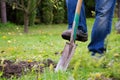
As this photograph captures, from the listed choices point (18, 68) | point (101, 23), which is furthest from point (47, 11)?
point (18, 68)

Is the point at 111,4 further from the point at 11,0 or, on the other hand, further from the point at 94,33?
the point at 11,0

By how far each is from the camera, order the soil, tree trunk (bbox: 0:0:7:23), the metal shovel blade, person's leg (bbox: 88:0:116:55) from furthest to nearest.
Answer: tree trunk (bbox: 0:0:7:23), person's leg (bbox: 88:0:116:55), the soil, the metal shovel blade

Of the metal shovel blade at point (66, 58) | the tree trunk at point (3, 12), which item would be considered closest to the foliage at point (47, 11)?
the tree trunk at point (3, 12)

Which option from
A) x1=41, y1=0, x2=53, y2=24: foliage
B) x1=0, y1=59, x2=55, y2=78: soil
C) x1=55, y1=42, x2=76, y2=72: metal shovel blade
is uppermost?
x1=55, y1=42, x2=76, y2=72: metal shovel blade

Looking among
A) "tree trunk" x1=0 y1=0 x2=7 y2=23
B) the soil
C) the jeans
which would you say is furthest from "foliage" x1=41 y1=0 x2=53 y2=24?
the soil

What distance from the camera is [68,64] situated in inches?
112

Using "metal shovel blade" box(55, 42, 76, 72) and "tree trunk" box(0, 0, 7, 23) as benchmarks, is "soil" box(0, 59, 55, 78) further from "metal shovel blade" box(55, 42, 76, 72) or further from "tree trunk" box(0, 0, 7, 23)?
"tree trunk" box(0, 0, 7, 23)

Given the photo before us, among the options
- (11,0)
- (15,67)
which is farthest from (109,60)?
(11,0)

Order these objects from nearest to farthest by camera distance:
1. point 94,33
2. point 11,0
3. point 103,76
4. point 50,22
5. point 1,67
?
point 103,76 < point 1,67 < point 94,33 < point 11,0 < point 50,22

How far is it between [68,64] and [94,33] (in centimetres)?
72

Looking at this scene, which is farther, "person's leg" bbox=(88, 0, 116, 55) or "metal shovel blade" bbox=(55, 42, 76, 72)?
"person's leg" bbox=(88, 0, 116, 55)

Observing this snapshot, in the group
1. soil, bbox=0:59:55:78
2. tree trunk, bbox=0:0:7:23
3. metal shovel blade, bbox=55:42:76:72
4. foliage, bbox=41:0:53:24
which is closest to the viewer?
metal shovel blade, bbox=55:42:76:72

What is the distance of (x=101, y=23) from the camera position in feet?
11.2

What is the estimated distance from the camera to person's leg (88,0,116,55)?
3.33 m
